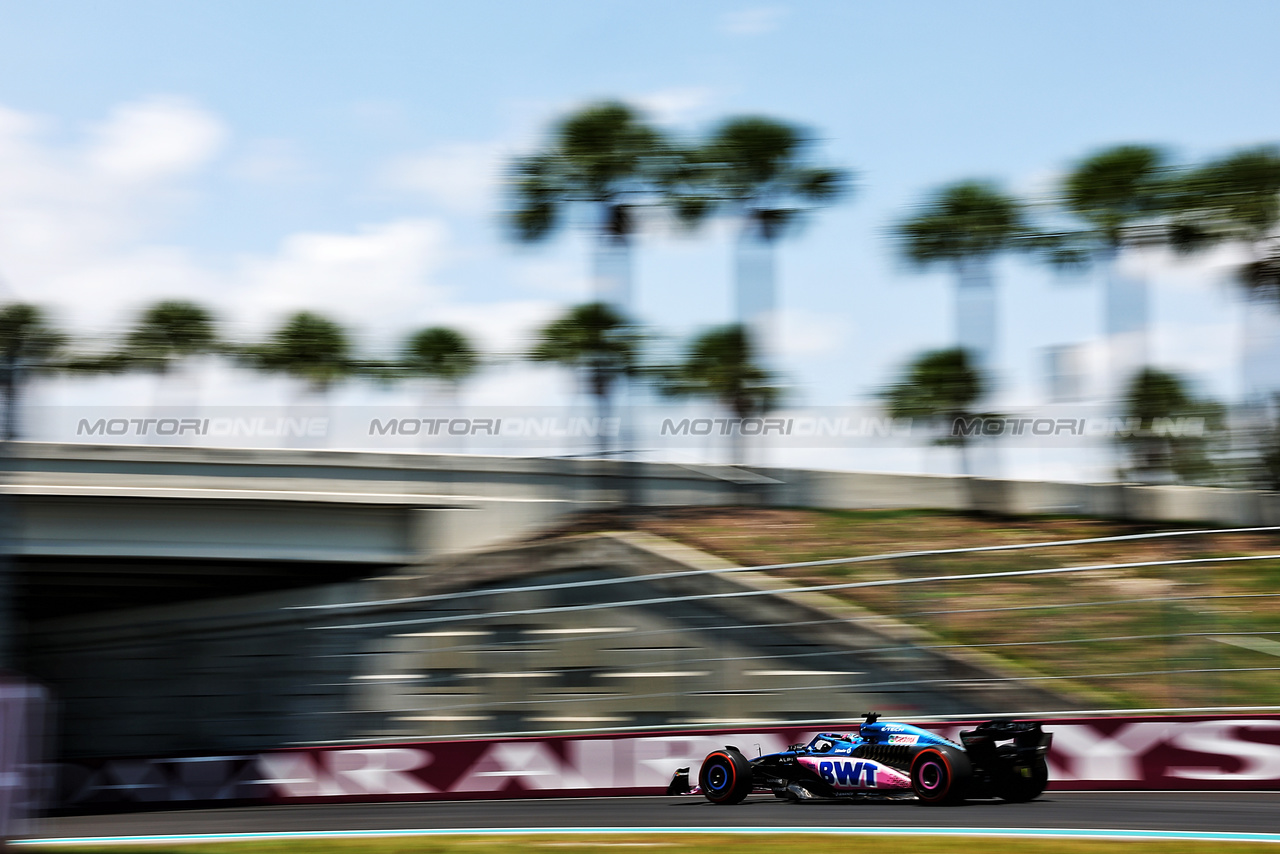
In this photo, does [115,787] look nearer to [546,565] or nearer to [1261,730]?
[546,565]

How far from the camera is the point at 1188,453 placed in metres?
25.0

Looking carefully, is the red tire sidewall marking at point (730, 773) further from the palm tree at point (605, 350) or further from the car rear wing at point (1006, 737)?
the palm tree at point (605, 350)

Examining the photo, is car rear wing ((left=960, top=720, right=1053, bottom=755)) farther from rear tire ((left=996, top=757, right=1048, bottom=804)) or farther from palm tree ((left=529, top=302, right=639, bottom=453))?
palm tree ((left=529, top=302, right=639, bottom=453))

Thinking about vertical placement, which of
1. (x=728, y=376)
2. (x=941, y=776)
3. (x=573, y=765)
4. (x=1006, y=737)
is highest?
(x=728, y=376)

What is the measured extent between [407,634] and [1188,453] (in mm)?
16827

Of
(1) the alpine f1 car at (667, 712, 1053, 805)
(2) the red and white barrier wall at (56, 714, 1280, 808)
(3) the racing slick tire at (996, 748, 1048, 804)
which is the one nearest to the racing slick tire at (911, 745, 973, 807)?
(1) the alpine f1 car at (667, 712, 1053, 805)

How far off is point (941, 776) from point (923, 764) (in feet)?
0.71

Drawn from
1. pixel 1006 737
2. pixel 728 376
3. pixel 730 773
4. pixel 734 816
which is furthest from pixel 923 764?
pixel 728 376

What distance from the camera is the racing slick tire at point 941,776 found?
1086cm

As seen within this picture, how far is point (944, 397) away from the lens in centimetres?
2853

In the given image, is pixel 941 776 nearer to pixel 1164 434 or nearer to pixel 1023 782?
pixel 1023 782

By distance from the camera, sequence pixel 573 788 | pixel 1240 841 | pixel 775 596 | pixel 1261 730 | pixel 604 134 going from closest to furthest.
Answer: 1. pixel 1240 841
2. pixel 1261 730
3. pixel 573 788
4. pixel 775 596
5. pixel 604 134

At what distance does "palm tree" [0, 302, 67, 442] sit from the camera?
15.8 m

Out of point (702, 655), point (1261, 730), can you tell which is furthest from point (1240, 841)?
point (702, 655)
